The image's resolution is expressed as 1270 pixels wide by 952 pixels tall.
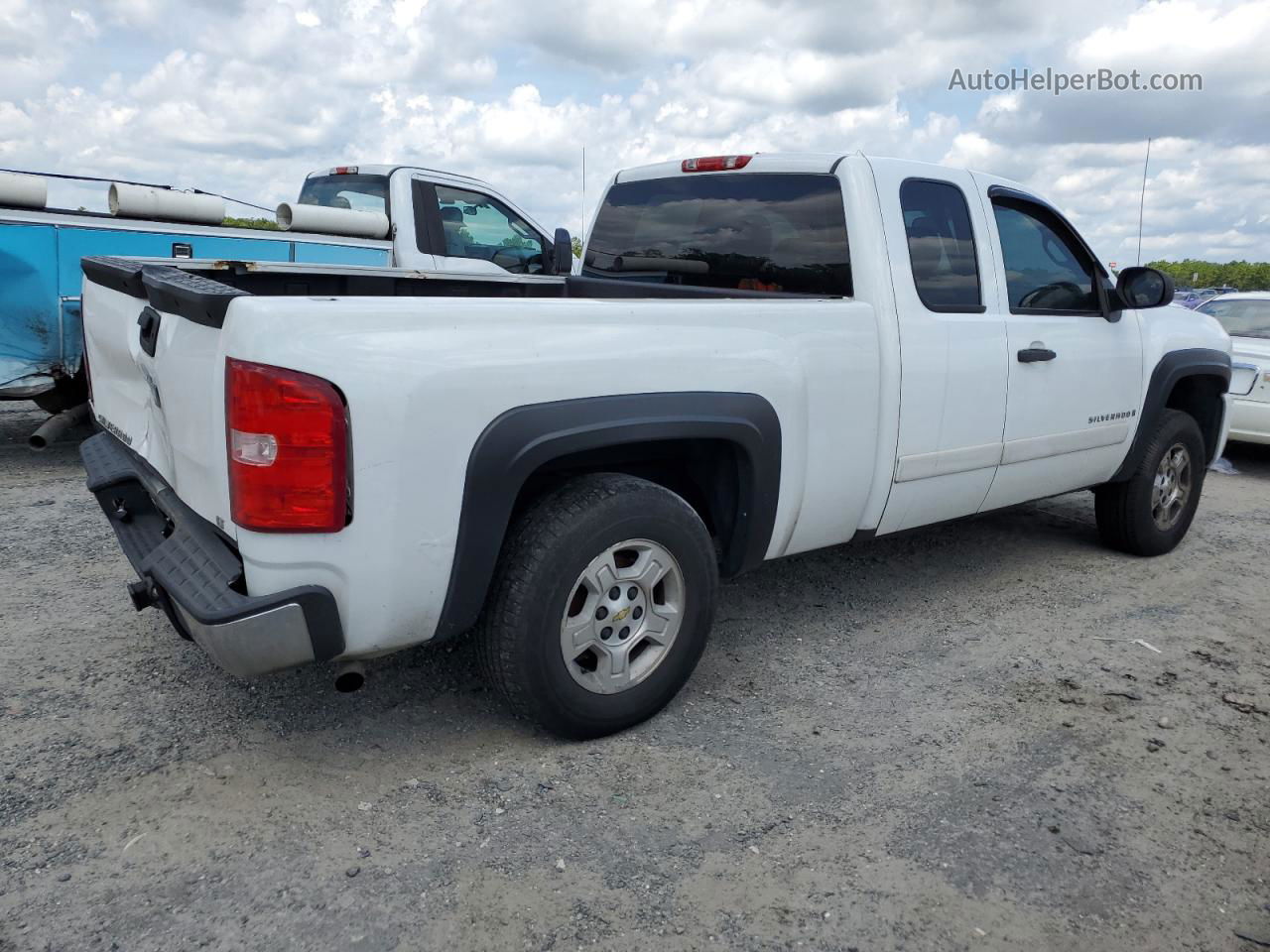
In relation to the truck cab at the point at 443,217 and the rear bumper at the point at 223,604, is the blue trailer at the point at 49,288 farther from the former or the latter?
the rear bumper at the point at 223,604

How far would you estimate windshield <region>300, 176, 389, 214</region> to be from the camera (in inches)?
327

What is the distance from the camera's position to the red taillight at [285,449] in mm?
2375

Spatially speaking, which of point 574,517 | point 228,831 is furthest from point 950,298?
point 228,831

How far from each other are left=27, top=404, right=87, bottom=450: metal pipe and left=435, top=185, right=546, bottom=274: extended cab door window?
10.2ft

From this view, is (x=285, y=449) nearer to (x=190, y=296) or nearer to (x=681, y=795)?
(x=190, y=296)

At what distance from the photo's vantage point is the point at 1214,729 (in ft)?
11.2

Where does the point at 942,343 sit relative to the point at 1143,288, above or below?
below

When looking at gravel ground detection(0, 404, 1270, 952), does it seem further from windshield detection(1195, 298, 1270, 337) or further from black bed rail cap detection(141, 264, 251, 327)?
windshield detection(1195, 298, 1270, 337)

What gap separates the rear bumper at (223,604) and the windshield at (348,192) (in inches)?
229

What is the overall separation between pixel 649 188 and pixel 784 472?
176 cm

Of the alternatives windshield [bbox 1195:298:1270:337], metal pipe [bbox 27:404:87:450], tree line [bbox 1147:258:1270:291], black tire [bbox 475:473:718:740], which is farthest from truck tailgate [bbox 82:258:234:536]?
tree line [bbox 1147:258:1270:291]

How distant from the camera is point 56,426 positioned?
5.84 m

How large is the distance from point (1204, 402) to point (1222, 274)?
296 ft

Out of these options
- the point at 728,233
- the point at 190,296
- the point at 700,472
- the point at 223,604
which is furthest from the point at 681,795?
the point at 728,233
